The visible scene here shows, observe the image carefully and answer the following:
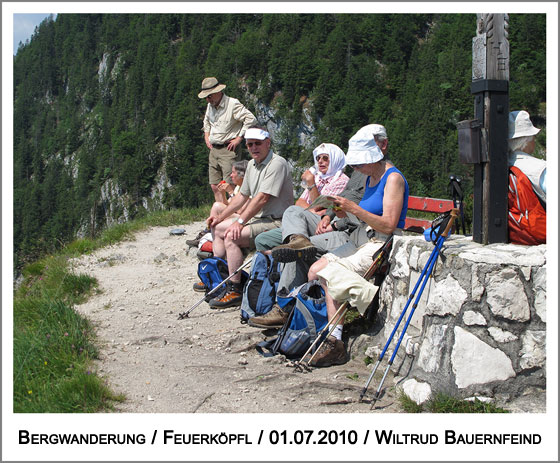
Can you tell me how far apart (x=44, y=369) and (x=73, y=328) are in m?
0.63

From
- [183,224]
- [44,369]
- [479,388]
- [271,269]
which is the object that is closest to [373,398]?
[479,388]

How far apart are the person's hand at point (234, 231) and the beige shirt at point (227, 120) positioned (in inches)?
89.1

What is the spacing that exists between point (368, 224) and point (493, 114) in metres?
1.08

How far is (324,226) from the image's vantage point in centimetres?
495

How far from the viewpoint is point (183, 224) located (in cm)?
995

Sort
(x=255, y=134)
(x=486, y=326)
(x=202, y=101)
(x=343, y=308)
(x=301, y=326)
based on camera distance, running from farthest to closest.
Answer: (x=202, y=101)
(x=255, y=134)
(x=301, y=326)
(x=343, y=308)
(x=486, y=326)

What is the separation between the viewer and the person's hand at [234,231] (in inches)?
219

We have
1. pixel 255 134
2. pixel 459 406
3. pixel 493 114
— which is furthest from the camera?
pixel 255 134

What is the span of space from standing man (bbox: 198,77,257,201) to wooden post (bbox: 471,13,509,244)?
3998mm

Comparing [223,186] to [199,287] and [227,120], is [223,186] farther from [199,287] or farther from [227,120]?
[199,287]

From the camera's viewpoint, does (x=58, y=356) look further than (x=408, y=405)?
Yes

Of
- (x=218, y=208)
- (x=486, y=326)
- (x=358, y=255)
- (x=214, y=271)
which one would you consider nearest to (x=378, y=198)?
(x=358, y=255)

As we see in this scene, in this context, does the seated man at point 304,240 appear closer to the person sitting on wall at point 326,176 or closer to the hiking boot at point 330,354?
the person sitting on wall at point 326,176

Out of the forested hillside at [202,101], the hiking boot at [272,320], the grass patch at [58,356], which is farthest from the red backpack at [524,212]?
the forested hillside at [202,101]
